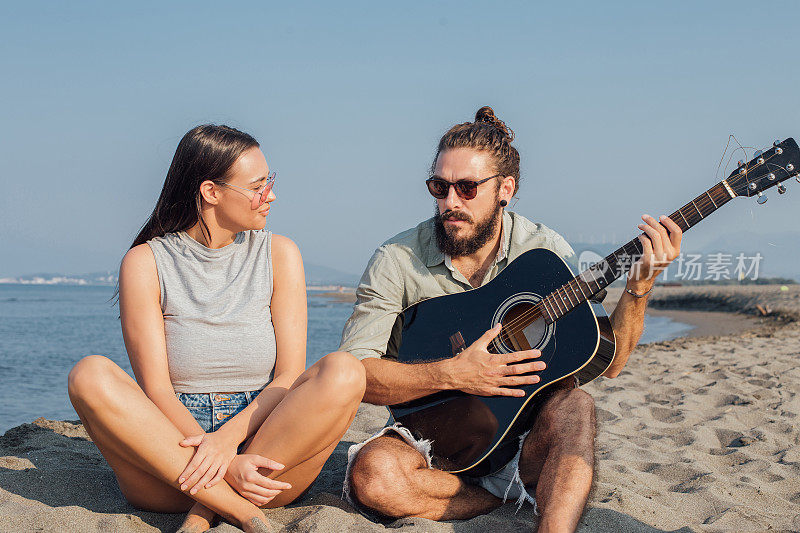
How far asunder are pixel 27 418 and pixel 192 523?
396 cm

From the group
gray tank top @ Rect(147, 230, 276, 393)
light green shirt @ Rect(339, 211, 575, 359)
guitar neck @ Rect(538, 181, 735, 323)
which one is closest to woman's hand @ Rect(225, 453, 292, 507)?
gray tank top @ Rect(147, 230, 276, 393)

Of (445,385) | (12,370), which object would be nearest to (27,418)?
(12,370)

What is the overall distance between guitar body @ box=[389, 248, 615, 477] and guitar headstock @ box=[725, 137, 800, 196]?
0.76 metres

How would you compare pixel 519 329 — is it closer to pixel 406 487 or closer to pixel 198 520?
pixel 406 487

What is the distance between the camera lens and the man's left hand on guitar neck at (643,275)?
268 cm

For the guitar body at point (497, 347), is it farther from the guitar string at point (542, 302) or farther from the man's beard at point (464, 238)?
the man's beard at point (464, 238)

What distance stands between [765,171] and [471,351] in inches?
56.6

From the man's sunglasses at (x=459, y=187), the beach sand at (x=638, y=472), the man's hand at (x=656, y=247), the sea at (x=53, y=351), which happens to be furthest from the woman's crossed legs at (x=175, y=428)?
the man's hand at (x=656, y=247)

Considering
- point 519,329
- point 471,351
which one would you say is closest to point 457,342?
point 471,351

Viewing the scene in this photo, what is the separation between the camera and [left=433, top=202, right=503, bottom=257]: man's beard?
3100mm

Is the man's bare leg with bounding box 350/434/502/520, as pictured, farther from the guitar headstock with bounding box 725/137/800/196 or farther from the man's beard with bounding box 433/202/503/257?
the guitar headstock with bounding box 725/137/800/196

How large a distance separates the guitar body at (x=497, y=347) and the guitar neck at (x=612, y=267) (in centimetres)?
4

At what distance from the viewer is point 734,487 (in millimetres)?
3082

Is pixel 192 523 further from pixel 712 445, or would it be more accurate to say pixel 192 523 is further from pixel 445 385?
pixel 712 445
